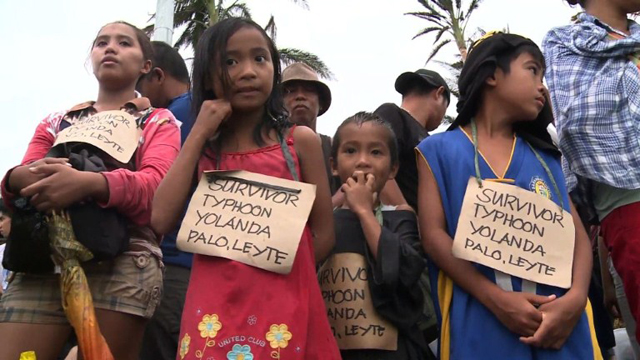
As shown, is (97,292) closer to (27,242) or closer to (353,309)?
(27,242)

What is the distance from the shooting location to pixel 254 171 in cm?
241

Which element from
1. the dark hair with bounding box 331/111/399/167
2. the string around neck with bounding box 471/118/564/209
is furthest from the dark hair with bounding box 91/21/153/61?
the string around neck with bounding box 471/118/564/209

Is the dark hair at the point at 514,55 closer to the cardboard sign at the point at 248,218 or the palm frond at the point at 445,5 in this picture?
the cardboard sign at the point at 248,218

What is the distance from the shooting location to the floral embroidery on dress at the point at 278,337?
2086mm

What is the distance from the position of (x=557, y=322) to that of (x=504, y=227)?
372 mm

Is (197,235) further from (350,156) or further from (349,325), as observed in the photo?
(350,156)

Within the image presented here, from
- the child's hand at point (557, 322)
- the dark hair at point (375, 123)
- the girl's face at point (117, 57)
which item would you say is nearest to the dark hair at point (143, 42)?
the girl's face at point (117, 57)

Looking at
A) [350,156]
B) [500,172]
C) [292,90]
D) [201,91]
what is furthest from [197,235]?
[292,90]

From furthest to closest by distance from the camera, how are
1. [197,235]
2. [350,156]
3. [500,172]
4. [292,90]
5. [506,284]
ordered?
[292,90] < [350,156] < [500,172] < [506,284] < [197,235]

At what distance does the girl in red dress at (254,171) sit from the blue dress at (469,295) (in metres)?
0.48

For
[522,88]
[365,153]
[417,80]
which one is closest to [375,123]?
[365,153]

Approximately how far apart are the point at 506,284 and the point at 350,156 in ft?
2.88

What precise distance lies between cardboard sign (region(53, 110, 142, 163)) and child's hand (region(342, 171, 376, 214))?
0.86 m

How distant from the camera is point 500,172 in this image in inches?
104
